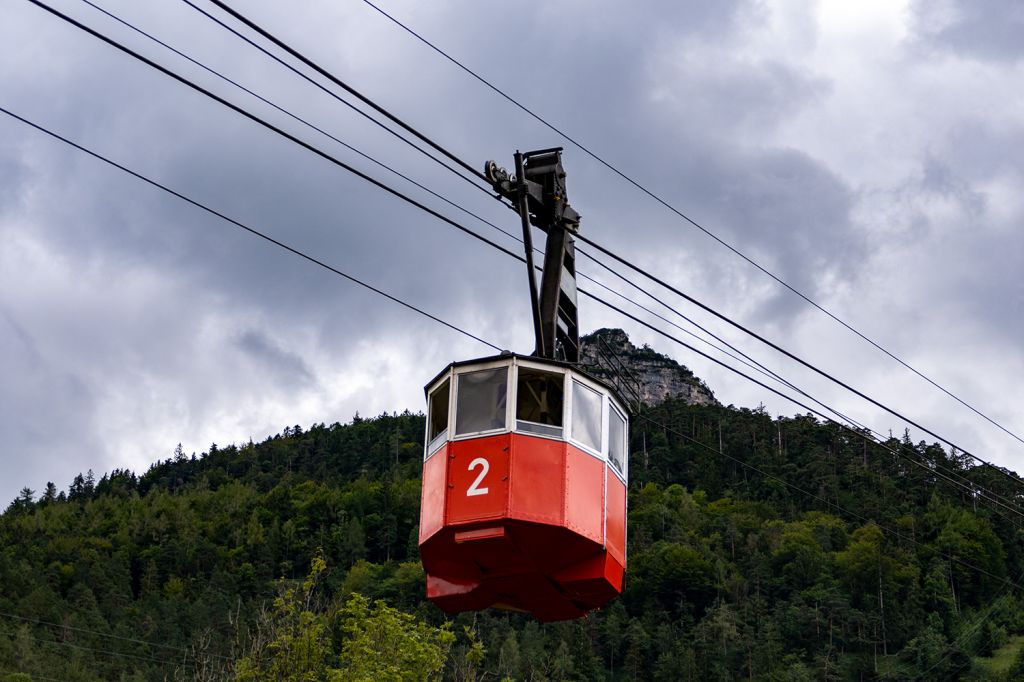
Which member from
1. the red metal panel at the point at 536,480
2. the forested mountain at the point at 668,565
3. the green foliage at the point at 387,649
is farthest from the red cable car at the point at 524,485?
the forested mountain at the point at 668,565

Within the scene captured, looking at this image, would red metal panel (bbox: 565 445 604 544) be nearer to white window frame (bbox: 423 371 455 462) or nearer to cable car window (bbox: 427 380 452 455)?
white window frame (bbox: 423 371 455 462)

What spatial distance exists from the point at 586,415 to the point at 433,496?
2.03 meters

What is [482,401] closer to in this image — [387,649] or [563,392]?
[563,392]

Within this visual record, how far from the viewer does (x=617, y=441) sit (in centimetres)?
1967

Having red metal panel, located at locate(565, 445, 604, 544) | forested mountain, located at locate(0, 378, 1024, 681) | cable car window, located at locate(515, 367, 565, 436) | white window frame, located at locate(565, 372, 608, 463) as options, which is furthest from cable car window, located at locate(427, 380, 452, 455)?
forested mountain, located at locate(0, 378, 1024, 681)

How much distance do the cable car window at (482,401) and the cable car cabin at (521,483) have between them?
12mm

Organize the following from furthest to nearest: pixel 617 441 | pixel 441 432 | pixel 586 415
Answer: pixel 617 441 < pixel 441 432 < pixel 586 415

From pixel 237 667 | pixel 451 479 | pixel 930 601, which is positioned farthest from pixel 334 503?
pixel 451 479

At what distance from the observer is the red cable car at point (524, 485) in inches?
709

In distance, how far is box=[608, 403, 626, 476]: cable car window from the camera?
63.4ft

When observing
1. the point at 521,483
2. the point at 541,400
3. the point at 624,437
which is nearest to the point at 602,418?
the point at 541,400

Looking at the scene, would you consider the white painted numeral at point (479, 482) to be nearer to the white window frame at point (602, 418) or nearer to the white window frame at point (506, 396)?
the white window frame at point (506, 396)

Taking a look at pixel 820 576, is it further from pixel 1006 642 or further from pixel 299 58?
pixel 299 58

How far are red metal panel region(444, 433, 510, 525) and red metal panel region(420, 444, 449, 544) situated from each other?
128 millimetres
